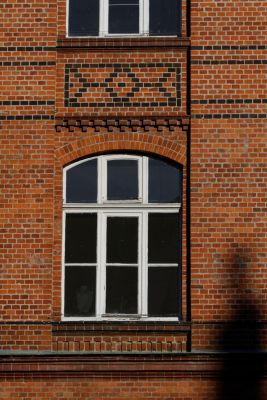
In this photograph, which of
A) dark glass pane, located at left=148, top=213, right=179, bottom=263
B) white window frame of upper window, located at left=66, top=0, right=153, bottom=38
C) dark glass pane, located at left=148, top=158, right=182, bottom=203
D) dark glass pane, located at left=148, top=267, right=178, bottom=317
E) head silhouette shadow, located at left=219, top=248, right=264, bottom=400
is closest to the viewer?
head silhouette shadow, located at left=219, top=248, right=264, bottom=400

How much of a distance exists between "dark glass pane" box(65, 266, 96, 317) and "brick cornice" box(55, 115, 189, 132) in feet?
6.60

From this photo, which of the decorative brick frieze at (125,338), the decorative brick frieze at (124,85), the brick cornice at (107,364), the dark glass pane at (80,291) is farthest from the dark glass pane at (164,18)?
the brick cornice at (107,364)

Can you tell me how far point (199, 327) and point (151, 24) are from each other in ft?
14.7

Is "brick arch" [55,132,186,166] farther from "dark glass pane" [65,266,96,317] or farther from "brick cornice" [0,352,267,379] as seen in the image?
"brick cornice" [0,352,267,379]

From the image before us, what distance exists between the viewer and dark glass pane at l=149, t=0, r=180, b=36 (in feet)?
44.8

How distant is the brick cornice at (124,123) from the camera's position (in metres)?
13.2

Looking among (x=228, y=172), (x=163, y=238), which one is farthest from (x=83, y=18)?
(x=163, y=238)

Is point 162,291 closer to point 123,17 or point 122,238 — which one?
point 122,238

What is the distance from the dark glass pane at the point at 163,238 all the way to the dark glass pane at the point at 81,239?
0.81 metres

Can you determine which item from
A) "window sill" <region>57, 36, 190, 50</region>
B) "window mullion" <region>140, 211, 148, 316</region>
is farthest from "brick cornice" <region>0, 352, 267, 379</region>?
"window sill" <region>57, 36, 190, 50</region>

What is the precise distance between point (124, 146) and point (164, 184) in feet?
2.59

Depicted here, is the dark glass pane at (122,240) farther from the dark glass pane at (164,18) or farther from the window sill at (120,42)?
the dark glass pane at (164,18)

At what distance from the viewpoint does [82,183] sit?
13336 millimetres

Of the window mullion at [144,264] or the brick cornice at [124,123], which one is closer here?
the window mullion at [144,264]
